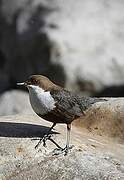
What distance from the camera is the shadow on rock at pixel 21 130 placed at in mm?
5555

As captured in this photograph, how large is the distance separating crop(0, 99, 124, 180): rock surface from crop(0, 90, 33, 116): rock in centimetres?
392

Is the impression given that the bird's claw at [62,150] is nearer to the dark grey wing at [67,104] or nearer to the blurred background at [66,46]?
the dark grey wing at [67,104]

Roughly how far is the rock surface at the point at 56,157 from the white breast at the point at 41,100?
0.94 feet

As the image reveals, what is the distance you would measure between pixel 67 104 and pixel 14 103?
4.63 m

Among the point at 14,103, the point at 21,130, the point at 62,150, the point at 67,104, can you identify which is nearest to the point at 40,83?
the point at 67,104

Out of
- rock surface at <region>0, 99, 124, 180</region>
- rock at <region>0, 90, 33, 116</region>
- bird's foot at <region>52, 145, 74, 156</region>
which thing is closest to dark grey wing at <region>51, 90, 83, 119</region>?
rock surface at <region>0, 99, 124, 180</region>

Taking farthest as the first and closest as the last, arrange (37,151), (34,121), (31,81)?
(34,121), (31,81), (37,151)

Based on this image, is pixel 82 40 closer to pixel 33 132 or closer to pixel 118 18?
pixel 118 18

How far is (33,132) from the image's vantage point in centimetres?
571

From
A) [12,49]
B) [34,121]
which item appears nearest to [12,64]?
[12,49]

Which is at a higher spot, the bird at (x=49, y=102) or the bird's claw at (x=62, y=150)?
the bird at (x=49, y=102)

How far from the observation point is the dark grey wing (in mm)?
5547

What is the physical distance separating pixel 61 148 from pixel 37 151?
226 mm

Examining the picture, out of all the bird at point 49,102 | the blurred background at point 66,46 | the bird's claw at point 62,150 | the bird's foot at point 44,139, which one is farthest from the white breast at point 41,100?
the blurred background at point 66,46
